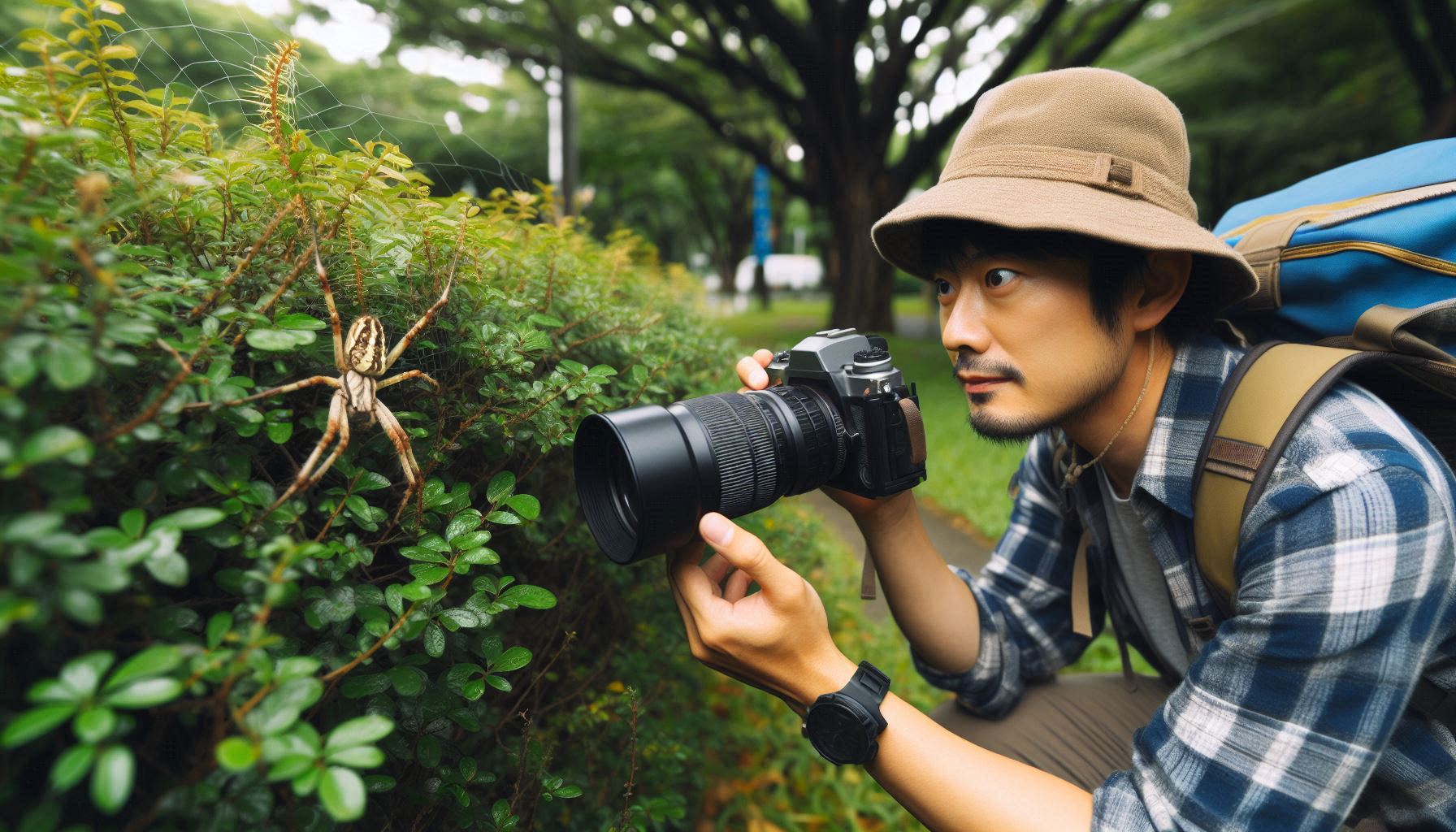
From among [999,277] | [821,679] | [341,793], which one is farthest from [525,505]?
[999,277]

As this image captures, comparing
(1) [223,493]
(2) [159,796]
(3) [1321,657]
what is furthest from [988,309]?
(2) [159,796]

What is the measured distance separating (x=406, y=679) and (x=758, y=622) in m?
0.53

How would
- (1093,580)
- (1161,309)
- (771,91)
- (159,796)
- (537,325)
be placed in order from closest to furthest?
(159,796)
(537,325)
(1161,309)
(1093,580)
(771,91)

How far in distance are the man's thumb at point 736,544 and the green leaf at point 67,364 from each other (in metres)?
0.75

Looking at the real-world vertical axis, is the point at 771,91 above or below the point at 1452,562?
above

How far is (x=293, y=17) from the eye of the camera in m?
7.99

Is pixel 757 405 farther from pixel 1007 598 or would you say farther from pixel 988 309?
pixel 1007 598

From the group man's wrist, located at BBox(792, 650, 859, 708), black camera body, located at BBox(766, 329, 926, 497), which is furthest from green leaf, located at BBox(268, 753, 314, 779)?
black camera body, located at BBox(766, 329, 926, 497)

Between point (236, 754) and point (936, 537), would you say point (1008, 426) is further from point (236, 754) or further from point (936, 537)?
point (936, 537)

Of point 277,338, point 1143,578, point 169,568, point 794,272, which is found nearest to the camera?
point 169,568

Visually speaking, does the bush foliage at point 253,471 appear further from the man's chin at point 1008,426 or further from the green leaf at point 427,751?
the man's chin at point 1008,426

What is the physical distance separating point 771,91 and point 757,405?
806 cm

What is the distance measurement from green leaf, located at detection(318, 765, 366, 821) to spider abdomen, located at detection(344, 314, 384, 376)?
438 millimetres

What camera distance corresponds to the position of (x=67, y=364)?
0.60 meters
